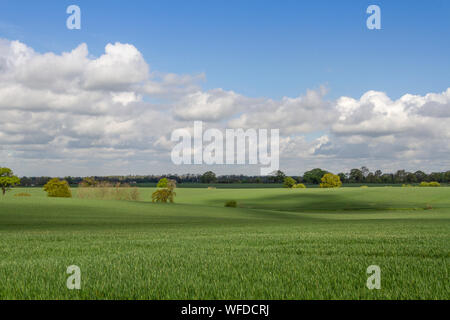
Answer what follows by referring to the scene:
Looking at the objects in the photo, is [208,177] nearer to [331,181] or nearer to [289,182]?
[289,182]

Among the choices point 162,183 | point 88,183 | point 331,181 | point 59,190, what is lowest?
point 162,183

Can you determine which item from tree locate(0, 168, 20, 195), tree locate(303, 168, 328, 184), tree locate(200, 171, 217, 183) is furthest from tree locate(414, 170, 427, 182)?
tree locate(0, 168, 20, 195)

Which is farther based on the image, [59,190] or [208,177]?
[208,177]

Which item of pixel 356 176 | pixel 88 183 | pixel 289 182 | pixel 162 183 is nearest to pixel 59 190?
pixel 88 183

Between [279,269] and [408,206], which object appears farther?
[408,206]

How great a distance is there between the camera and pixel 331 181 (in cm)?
14600

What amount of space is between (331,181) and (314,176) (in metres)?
19.9

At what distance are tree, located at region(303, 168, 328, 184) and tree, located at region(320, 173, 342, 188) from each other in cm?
1623

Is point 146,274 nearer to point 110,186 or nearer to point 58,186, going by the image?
point 110,186

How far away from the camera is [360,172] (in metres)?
177

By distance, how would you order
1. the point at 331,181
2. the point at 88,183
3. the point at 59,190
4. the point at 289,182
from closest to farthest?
the point at 59,190
the point at 88,183
the point at 331,181
the point at 289,182
